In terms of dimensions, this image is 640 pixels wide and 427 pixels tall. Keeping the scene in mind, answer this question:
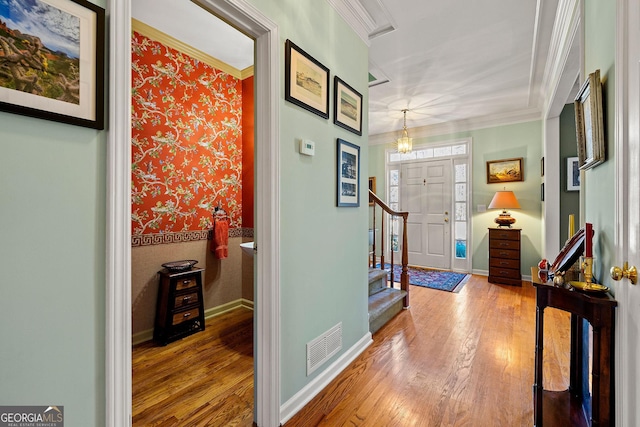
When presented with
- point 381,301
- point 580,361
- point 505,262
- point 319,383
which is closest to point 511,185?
point 505,262

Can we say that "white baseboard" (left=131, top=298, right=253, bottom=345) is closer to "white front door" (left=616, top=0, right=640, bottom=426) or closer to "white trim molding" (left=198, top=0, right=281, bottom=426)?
"white trim molding" (left=198, top=0, right=281, bottom=426)

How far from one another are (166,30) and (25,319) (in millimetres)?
2647

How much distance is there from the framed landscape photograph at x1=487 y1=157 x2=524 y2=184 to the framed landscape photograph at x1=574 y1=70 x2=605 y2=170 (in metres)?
3.50

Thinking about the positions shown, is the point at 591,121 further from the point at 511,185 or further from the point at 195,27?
the point at 511,185

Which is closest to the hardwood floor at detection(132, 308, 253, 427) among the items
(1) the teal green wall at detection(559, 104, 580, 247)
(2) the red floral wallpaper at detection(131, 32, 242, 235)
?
Result: (2) the red floral wallpaper at detection(131, 32, 242, 235)

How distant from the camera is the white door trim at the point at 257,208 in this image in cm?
90

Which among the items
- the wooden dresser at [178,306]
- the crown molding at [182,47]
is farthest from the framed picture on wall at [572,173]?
the wooden dresser at [178,306]

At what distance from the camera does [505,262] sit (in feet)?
14.3

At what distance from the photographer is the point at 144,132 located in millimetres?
2457

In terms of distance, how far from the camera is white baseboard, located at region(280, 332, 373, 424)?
5.17 feet

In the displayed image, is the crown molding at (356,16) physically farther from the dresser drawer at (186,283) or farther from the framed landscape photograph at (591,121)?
the dresser drawer at (186,283)

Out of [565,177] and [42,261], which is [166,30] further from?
[565,177]

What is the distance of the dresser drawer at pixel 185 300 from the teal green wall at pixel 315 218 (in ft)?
4.60

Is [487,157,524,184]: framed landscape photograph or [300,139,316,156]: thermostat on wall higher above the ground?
[487,157,524,184]: framed landscape photograph
